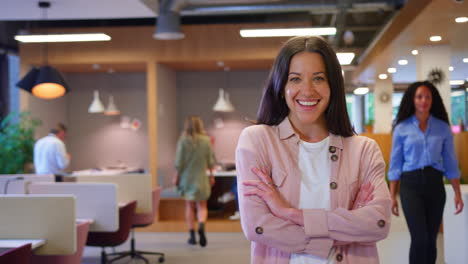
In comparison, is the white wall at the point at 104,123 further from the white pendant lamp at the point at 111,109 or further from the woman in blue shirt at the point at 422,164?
the woman in blue shirt at the point at 422,164

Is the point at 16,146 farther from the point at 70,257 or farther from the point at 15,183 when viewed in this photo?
the point at 70,257

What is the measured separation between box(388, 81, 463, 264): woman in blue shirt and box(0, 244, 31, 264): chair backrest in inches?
110

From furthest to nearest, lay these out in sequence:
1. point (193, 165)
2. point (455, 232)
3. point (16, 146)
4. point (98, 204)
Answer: point (16, 146), point (193, 165), point (98, 204), point (455, 232)

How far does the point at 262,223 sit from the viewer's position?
188cm

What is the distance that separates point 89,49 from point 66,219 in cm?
634

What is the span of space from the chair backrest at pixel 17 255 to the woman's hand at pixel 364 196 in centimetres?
254

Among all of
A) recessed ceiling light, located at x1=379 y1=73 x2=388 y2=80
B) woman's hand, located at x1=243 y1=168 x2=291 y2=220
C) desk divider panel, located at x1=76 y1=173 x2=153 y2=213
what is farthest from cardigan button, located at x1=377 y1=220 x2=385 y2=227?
recessed ceiling light, located at x1=379 y1=73 x2=388 y2=80

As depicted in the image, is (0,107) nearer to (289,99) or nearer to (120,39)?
(120,39)

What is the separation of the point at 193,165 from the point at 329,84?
694cm

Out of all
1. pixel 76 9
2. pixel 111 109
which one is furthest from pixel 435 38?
pixel 111 109

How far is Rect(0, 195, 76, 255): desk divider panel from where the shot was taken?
4602mm

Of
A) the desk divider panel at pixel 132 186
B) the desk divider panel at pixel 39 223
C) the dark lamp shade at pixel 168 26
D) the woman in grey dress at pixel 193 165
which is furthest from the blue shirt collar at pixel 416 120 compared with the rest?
the dark lamp shade at pixel 168 26

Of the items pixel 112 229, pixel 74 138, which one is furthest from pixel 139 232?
pixel 112 229

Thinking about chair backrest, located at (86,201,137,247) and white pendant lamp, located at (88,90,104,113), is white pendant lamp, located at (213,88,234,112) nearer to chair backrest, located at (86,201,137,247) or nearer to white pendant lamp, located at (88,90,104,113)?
white pendant lamp, located at (88,90,104,113)
